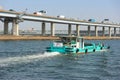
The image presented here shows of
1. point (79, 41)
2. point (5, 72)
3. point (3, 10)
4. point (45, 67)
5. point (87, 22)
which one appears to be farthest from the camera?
point (87, 22)

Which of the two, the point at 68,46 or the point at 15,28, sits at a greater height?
the point at 15,28

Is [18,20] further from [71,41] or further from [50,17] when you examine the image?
[71,41]

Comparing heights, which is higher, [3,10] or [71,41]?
[3,10]

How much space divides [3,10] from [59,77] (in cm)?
9923

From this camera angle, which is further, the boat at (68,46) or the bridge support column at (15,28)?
the bridge support column at (15,28)

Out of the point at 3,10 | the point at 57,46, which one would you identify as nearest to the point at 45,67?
the point at 57,46

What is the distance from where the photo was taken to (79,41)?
57062 millimetres

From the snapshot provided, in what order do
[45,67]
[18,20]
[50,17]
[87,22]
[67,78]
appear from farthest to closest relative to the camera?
[87,22]
[50,17]
[18,20]
[45,67]
[67,78]

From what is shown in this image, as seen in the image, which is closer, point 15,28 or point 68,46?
point 68,46

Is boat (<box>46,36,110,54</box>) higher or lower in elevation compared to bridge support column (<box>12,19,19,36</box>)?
lower

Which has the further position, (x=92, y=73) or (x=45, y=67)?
(x=45, y=67)

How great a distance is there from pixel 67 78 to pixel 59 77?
0.81 m

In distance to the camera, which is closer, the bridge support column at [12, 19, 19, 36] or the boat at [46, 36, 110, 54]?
the boat at [46, 36, 110, 54]

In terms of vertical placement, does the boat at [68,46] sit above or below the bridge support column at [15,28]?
below
